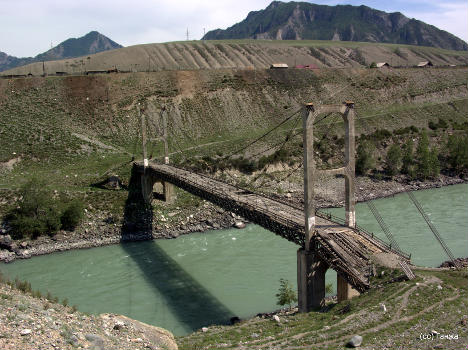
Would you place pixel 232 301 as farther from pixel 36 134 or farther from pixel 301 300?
pixel 36 134

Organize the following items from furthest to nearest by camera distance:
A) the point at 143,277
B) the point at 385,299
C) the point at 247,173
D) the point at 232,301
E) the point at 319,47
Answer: the point at 319,47
the point at 247,173
the point at 143,277
the point at 232,301
the point at 385,299

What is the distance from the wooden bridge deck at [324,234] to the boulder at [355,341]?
2.57m

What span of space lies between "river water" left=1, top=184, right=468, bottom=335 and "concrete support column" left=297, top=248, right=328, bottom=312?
85.3 inches

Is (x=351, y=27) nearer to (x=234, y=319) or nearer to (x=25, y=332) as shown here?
(x=234, y=319)

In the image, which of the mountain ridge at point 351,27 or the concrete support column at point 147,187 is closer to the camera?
the concrete support column at point 147,187

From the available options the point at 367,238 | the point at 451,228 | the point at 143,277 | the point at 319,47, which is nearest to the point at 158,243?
the point at 143,277

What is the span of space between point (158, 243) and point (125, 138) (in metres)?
16.1

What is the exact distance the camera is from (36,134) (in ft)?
113

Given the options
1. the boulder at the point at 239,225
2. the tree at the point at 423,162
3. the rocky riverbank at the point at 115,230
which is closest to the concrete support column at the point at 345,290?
the rocky riverbank at the point at 115,230

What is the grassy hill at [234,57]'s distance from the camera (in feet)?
229

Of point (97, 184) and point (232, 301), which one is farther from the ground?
point (97, 184)

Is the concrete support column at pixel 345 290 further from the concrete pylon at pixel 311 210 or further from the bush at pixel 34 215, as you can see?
the bush at pixel 34 215

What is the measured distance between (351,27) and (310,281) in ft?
530

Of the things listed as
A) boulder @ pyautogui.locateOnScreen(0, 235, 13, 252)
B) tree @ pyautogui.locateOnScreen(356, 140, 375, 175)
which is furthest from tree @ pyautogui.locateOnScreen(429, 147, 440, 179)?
boulder @ pyautogui.locateOnScreen(0, 235, 13, 252)
